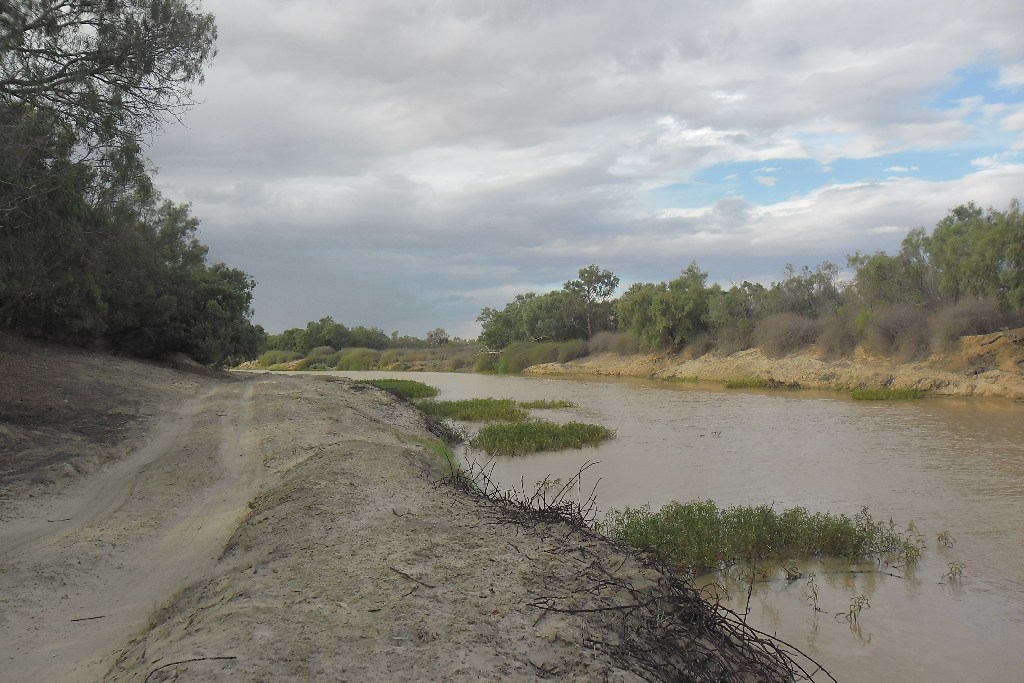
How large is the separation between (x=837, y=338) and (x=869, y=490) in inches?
1138

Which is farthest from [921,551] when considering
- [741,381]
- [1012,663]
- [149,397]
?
[741,381]

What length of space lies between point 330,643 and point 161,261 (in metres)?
25.9

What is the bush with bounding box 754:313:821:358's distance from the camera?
4316cm

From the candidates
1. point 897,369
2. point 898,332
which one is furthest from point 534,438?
point 898,332

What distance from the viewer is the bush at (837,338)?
1528 inches

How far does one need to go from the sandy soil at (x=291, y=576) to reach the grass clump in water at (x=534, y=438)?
21.9ft

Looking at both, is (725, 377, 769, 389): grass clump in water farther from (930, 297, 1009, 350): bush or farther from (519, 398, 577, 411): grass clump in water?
(519, 398, 577, 411): grass clump in water

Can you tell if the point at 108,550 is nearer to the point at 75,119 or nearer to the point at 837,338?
the point at 75,119

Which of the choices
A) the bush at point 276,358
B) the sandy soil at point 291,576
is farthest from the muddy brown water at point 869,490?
the bush at point 276,358

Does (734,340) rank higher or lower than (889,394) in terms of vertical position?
higher

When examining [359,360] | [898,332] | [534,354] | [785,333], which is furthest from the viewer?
[359,360]

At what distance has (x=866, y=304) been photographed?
41.6 meters

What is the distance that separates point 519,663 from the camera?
4.48 meters

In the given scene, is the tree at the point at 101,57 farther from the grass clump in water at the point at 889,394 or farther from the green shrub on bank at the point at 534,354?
the green shrub on bank at the point at 534,354
